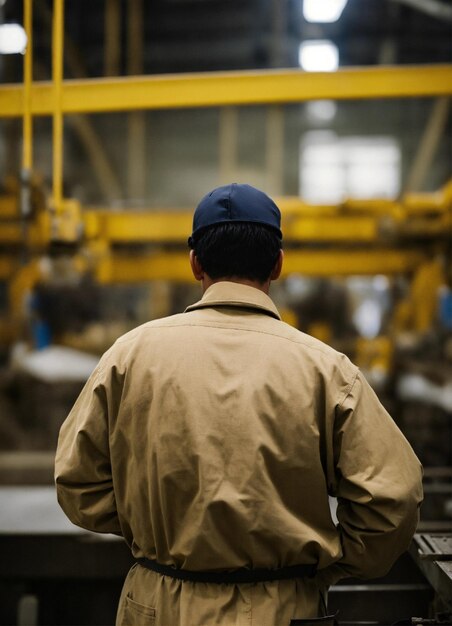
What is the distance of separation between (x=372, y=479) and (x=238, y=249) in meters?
0.55

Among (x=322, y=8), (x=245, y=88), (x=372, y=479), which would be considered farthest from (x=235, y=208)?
(x=322, y=8)

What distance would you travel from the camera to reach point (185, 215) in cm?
621

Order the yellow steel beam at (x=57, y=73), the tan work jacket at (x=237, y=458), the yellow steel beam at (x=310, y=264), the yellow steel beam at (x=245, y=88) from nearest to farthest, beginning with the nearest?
the tan work jacket at (x=237, y=458) → the yellow steel beam at (x=57, y=73) → the yellow steel beam at (x=245, y=88) → the yellow steel beam at (x=310, y=264)

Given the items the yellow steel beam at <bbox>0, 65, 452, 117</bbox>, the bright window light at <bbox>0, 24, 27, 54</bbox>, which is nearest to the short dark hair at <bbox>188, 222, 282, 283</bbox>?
the yellow steel beam at <bbox>0, 65, 452, 117</bbox>

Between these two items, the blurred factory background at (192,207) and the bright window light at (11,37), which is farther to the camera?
the bright window light at (11,37)

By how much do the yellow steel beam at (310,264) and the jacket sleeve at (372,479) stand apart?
17.4 ft

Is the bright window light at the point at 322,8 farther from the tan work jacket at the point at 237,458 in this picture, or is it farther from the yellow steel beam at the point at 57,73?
the tan work jacket at the point at 237,458

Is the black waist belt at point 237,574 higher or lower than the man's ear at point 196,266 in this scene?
lower

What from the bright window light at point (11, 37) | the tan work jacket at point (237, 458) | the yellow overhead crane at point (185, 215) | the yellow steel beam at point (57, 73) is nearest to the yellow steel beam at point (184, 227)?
the yellow overhead crane at point (185, 215)

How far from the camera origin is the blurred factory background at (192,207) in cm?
281

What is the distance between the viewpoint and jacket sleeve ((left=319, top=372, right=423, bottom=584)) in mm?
1402

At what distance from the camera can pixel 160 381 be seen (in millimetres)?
1436

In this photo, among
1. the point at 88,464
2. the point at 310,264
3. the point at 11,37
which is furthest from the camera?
the point at 11,37

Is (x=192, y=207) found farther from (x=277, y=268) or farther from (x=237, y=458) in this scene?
(x=237, y=458)
